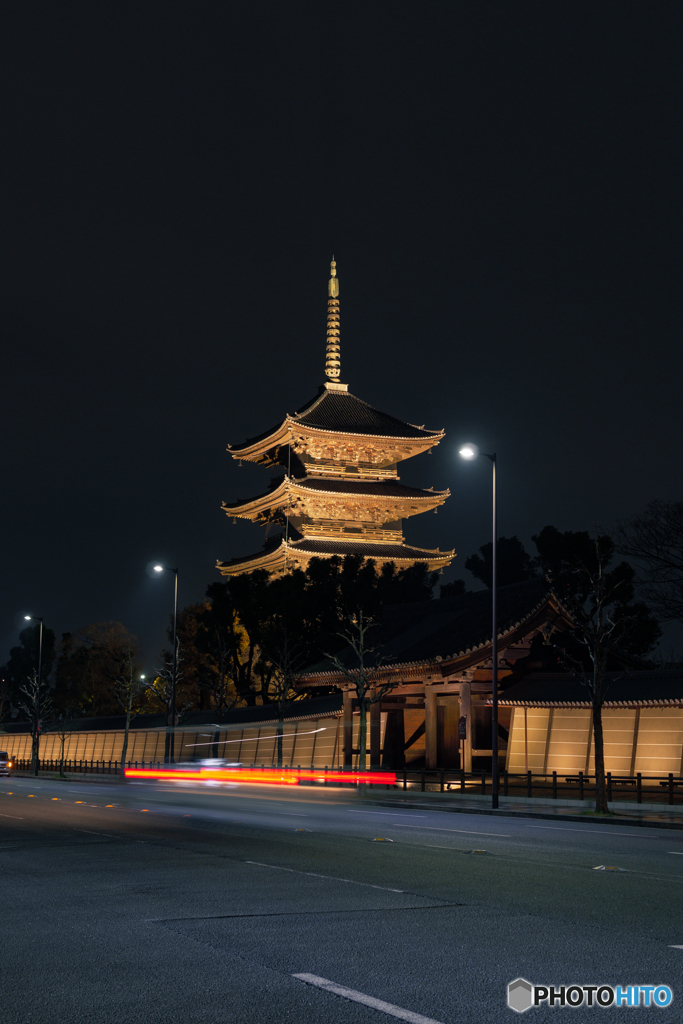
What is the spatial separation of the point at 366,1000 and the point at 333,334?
8276cm

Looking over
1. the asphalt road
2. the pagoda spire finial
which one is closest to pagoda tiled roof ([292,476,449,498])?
the pagoda spire finial

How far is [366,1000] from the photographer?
647 centimetres

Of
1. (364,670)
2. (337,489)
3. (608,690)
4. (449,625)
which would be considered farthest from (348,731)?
(337,489)

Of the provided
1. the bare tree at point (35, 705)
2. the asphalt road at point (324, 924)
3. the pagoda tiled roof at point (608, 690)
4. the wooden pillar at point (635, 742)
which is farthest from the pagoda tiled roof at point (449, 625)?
the asphalt road at point (324, 924)

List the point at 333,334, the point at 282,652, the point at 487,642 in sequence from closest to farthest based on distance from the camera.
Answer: the point at 487,642, the point at 282,652, the point at 333,334

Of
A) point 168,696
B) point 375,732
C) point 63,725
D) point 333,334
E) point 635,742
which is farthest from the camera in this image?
point 333,334

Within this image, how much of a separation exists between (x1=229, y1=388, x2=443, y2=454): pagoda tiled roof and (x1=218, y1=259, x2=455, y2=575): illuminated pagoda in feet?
0.25

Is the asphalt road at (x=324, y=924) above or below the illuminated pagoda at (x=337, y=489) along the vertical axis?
below

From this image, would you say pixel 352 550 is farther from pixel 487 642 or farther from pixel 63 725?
pixel 487 642

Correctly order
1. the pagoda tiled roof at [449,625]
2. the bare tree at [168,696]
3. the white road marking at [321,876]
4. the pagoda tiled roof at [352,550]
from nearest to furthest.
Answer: the white road marking at [321,876]
the pagoda tiled roof at [449,625]
the bare tree at [168,696]
the pagoda tiled roof at [352,550]

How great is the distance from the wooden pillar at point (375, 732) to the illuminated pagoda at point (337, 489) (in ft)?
79.3

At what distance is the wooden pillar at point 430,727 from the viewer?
44.1 m

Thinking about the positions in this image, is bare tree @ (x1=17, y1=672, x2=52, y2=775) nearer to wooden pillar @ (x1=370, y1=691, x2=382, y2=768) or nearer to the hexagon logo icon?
wooden pillar @ (x1=370, y1=691, x2=382, y2=768)

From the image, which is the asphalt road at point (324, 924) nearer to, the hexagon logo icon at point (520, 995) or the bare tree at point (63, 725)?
the hexagon logo icon at point (520, 995)
